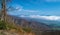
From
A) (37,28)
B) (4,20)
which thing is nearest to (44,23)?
(37,28)

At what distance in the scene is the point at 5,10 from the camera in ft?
15.0

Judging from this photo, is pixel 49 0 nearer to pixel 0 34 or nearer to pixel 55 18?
pixel 55 18

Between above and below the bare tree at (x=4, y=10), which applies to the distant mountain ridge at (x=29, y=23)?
below

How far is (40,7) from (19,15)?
433mm

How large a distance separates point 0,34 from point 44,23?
867mm

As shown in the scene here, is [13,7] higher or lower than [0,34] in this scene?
higher

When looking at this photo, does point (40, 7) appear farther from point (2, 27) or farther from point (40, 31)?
point (2, 27)

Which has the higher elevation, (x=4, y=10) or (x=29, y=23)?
(x=4, y=10)

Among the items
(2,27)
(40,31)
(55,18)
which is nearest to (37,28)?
(40,31)

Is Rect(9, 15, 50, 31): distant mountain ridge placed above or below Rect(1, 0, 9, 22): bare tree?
below

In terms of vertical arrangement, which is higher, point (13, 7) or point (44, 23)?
point (13, 7)

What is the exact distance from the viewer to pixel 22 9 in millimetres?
4535

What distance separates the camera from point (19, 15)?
452 centimetres

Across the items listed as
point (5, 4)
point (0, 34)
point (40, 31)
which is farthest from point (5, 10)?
point (40, 31)
